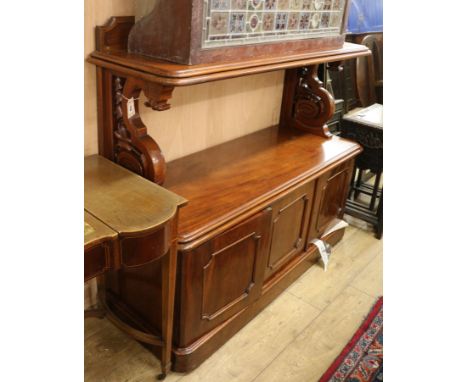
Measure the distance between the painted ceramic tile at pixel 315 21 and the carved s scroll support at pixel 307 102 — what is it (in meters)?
0.48

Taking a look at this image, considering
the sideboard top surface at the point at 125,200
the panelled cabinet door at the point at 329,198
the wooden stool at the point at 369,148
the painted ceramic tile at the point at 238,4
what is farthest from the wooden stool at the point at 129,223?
the wooden stool at the point at 369,148

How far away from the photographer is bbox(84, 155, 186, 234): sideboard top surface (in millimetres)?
1146

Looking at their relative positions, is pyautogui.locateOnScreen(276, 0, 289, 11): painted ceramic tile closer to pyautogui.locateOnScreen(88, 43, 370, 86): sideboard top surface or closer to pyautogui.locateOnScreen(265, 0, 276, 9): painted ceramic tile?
pyautogui.locateOnScreen(265, 0, 276, 9): painted ceramic tile

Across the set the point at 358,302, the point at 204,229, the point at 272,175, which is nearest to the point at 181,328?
the point at 204,229

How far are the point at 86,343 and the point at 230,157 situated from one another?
1.01 m

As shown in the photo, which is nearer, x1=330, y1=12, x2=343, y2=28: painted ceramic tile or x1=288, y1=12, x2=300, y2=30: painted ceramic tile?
x1=288, y1=12, x2=300, y2=30: painted ceramic tile

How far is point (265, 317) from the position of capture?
2018 mm

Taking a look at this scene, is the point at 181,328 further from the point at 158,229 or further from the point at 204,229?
the point at 158,229

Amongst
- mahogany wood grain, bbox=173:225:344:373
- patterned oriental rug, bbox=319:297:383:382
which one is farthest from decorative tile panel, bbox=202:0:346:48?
patterned oriental rug, bbox=319:297:383:382

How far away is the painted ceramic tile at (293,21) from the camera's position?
5.32 feet

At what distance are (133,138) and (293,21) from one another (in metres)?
0.77

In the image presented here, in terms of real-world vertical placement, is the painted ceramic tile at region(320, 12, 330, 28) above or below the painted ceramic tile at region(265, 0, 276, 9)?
below

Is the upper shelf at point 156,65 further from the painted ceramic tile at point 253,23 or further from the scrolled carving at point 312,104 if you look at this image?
the scrolled carving at point 312,104

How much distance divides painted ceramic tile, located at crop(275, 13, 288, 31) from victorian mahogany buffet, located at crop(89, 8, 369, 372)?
0.10 m
